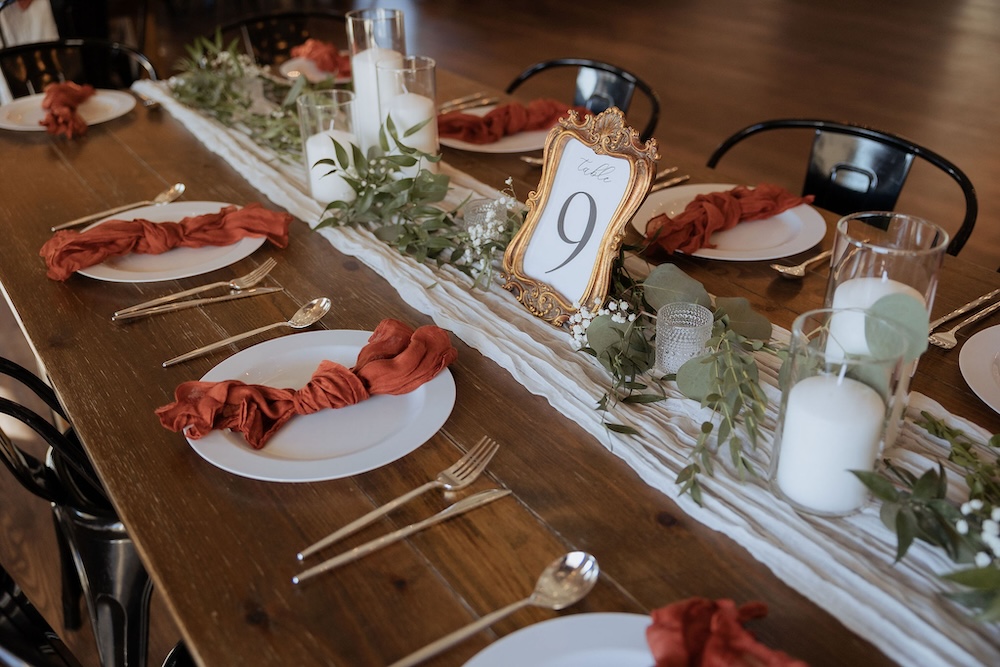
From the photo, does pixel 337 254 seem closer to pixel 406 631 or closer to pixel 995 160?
pixel 406 631

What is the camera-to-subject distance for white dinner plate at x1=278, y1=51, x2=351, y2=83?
2.31 meters

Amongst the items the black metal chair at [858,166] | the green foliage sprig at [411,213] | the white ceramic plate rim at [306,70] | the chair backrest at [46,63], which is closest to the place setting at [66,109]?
the chair backrest at [46,63]

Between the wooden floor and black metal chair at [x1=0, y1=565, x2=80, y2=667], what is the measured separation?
1408 millimetres

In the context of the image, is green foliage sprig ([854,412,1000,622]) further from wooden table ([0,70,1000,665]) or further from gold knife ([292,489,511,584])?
gold knife ([292,489,511,584])

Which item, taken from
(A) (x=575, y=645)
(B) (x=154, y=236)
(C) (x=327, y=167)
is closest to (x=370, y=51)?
(C) (x=327, y=167)

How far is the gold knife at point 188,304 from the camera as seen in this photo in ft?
4.04

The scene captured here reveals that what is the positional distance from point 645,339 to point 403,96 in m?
0.79

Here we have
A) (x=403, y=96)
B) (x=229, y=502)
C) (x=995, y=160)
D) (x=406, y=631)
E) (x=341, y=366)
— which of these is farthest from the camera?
(x=995, y=160)

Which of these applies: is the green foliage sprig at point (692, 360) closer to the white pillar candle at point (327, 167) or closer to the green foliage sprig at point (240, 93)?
the white pillar candle at point (327, 167)

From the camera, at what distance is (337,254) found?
1426 millimetres

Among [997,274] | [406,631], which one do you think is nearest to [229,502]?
[406,631]

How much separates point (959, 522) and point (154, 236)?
120 cm

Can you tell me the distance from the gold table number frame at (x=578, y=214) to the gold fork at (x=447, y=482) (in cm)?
28

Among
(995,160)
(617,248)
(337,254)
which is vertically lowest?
(995,160)
